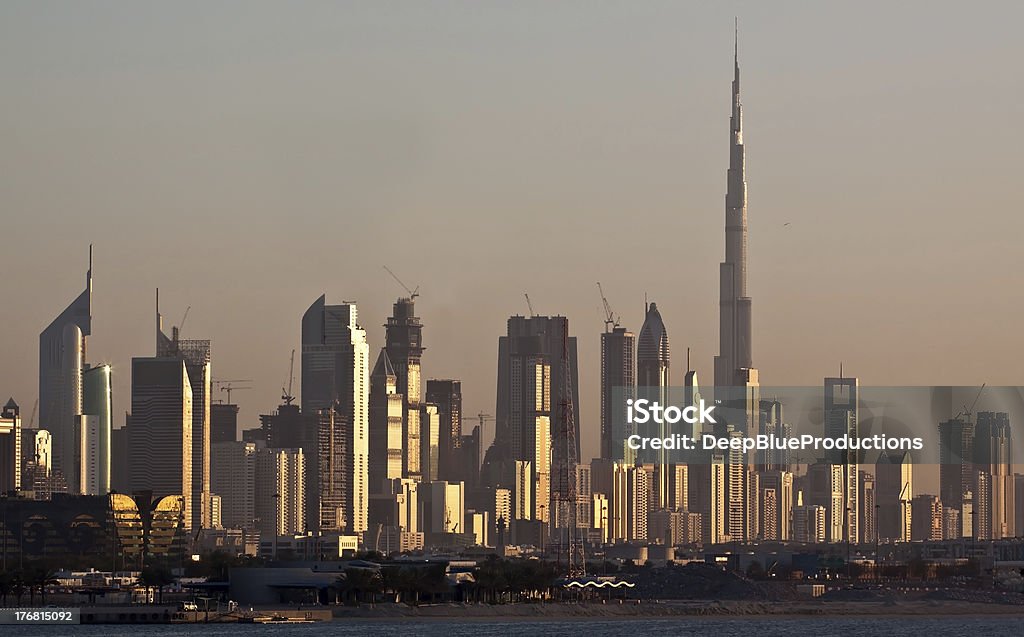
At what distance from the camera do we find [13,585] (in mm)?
199250

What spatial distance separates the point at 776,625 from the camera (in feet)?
635

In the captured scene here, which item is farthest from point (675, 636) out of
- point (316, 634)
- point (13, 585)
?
point (13, 585)

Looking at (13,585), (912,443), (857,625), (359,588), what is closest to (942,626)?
(857,625)

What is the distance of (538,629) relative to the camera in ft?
578

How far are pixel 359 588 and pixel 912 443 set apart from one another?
5652cm

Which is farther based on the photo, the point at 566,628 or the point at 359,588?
the point at 359,588

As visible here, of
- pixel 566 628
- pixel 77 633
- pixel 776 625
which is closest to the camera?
pixel 77 633

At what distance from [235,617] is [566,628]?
2691 centimetres

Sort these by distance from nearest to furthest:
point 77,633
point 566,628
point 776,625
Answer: point 77,633, point 566,628, point 776,625

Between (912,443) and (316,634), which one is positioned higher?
(912,443)

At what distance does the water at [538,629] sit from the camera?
164m

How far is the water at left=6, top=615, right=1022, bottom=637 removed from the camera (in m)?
164

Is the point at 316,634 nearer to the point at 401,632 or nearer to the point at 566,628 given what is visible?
the point at 401,632

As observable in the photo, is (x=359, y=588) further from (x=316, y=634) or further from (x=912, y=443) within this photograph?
(x=912, y=443)
